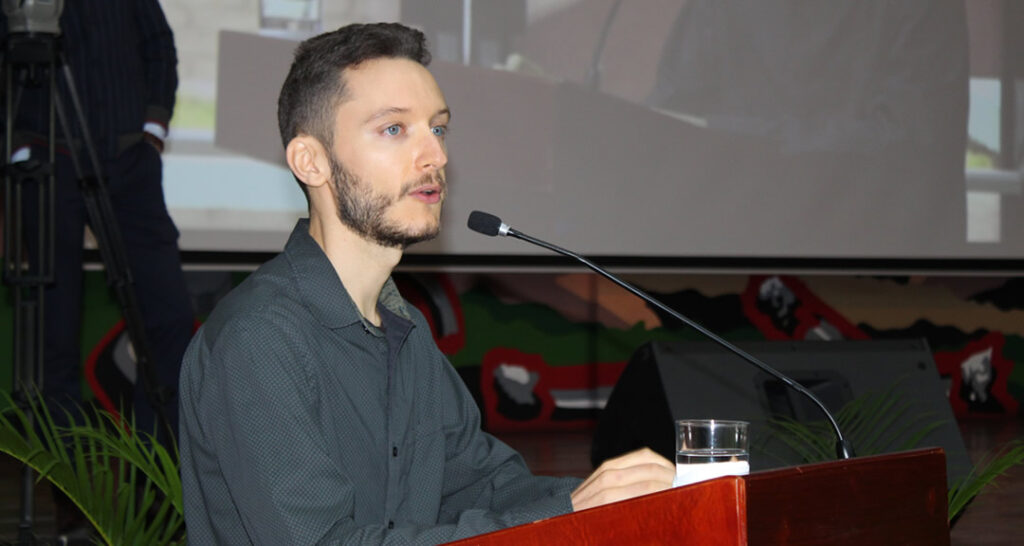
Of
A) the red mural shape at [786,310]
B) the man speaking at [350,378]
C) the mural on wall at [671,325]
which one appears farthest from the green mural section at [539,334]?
the man speaking at [350,378]

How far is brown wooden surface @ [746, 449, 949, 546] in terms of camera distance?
79cm

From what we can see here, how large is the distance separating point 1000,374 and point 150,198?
12.8ft

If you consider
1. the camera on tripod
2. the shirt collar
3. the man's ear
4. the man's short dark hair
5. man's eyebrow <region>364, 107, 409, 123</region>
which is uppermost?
the camera on tripod

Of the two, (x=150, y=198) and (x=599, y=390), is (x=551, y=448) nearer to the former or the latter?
(x=599, y=390)

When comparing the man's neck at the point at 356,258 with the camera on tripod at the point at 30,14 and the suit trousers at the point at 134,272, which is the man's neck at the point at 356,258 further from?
the suit trousers at the point at 134,272

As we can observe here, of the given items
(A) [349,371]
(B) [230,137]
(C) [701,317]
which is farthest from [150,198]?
(C) [701,317]

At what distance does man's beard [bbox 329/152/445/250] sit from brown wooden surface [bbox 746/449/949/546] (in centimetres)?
59

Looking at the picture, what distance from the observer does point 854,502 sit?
0.88 m

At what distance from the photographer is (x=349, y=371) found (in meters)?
1.24

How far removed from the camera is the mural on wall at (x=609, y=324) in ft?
14.5

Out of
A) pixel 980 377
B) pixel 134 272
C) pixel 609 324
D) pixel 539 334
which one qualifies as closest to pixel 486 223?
pixel 134 272

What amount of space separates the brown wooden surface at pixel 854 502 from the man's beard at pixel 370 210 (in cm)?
59

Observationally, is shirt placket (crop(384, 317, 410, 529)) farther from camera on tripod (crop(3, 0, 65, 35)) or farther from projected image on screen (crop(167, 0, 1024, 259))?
projected image on screen (crop(167, 0, 1024, 259))

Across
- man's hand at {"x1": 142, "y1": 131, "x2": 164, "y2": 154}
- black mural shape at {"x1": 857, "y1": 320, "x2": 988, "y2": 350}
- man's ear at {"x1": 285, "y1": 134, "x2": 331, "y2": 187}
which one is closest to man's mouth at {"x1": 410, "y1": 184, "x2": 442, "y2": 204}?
man's ear at {"x1": 285, "y1": 134, "x2": 331, "y2": 187}
